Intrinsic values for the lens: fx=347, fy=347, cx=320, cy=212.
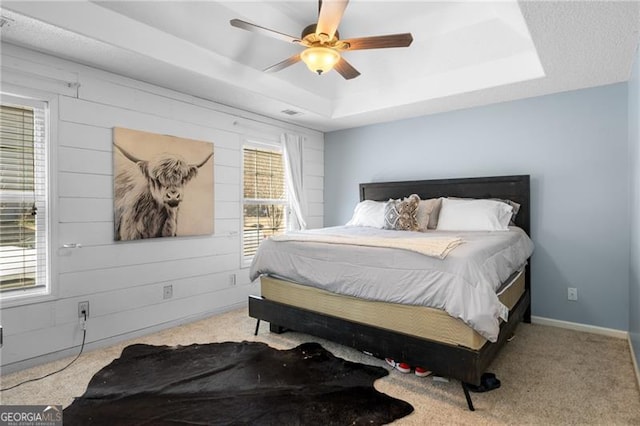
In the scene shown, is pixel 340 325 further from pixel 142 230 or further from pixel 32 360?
pixel 32 360

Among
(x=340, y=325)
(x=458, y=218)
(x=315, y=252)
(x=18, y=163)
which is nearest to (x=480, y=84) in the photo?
(x=458, y=218)

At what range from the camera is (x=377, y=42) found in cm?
231

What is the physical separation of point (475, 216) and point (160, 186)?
2.96 m

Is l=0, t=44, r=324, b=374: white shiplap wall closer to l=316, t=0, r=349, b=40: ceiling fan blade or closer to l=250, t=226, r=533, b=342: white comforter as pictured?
l=250, t=226, r=533, b=342: white comforter

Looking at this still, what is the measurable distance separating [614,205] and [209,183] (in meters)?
3.81

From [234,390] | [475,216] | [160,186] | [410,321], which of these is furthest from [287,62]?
[234,390]

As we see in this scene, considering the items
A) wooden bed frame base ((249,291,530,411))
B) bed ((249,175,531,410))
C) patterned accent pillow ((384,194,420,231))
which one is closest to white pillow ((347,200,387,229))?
patterned accent pillow ((384,194,420,231))

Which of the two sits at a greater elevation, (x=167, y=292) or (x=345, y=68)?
(x=345, y=68)

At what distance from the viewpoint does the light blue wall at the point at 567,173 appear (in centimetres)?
306

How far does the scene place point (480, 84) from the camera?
3.23m

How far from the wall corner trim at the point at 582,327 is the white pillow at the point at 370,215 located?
5.88 ft

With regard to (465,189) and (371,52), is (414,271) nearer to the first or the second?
(465,189)

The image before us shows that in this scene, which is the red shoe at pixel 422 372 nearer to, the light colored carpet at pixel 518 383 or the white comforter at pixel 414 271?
the light colored carpet at pixel 518 383
